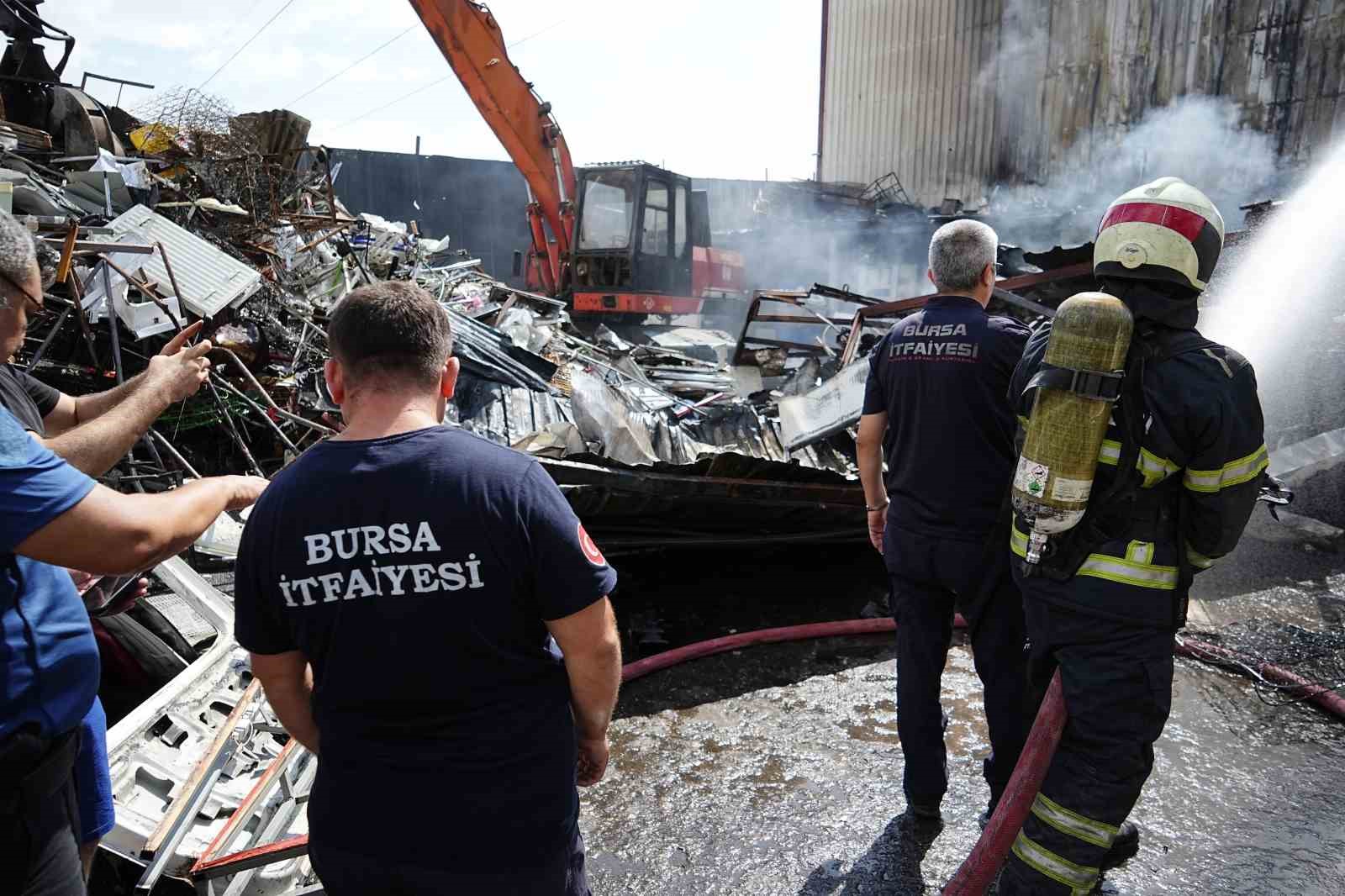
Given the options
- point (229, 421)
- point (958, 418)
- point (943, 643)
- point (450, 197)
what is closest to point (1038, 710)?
point (943, 643)

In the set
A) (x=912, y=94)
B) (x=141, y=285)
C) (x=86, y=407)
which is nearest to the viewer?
(x=86, y=407)

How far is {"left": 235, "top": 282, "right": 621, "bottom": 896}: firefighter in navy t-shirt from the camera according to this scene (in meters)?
1.28

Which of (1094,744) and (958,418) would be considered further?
(958,418)

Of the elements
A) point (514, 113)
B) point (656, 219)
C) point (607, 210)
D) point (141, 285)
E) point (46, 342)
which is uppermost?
point (514, 113)

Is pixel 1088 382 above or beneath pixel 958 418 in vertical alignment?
above

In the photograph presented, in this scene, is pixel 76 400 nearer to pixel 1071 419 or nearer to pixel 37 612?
pixel 37 612

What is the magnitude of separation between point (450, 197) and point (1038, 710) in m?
20.8

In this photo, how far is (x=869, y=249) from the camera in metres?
15.2

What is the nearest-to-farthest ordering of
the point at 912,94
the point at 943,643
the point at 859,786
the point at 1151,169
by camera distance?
the point at 943,643, the point at 859,786, the point at 1151,169, the point at 912,94

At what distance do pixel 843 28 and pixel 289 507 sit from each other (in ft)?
63.0

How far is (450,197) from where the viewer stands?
20.7 meters

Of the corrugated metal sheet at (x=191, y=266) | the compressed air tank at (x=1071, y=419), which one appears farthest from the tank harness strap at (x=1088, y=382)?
the corrugated metal sheet at (x=191, y=266)

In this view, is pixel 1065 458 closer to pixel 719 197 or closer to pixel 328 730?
pixel 328 730

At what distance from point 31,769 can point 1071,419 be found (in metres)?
2.21
